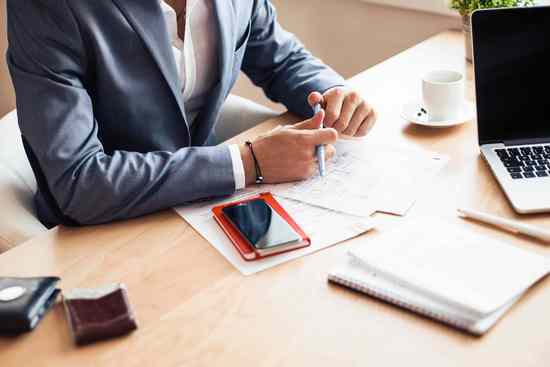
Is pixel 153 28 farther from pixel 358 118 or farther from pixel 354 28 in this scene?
pixel 354 28

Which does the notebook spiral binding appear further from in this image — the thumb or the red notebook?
the thumb

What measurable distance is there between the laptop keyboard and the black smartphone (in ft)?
1.33

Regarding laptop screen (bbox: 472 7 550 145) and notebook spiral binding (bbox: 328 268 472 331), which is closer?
notebook spiral binding (bbox: 328 268 472 331)

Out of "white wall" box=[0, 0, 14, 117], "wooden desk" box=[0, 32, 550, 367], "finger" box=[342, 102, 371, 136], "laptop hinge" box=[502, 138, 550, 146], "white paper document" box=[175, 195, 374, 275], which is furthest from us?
"white wall" box=[0, 0, 14, 117]

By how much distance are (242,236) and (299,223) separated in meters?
0.10

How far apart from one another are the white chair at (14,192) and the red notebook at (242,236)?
409 mm

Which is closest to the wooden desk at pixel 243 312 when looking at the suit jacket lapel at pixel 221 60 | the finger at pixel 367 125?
the finger at pixel 367 125

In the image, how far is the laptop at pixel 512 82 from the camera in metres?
1.25

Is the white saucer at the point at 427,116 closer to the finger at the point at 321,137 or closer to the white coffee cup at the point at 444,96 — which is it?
the white coffee cup at the point at 444,96

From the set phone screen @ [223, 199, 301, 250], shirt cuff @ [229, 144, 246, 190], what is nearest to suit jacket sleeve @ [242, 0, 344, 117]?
shirt cuff @ [229, 144, 246, 190]

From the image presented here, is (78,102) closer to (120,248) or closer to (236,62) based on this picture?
(120,248)

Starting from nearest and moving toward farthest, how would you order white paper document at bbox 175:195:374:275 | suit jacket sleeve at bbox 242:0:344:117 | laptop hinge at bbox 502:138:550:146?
white paper document at bbox 175:195:374:275, laptop hinge at bbox 502:138:550:146, suit jacket sleeve at bbox 242:0:344:117

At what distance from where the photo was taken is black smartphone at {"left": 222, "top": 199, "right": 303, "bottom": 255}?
3.45ft

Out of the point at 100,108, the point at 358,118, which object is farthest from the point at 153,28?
the point at 358,118
